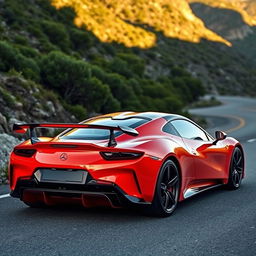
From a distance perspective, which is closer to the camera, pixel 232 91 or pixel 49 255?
pixel 49 255

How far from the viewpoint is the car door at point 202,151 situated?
7.55 metres

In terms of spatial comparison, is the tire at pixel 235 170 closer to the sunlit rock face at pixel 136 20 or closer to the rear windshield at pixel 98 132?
the rear windshield at pixel 98 132

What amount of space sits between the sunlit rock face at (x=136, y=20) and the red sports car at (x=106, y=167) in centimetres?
4612

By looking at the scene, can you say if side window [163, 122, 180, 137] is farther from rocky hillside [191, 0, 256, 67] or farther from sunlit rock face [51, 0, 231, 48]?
rocky hillside [191, 0, 256, 67]

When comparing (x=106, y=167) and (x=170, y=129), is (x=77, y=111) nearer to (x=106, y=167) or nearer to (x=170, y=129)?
(x=170, y=129)

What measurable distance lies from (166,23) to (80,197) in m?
82.6

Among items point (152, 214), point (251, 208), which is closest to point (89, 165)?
point (152, 214)

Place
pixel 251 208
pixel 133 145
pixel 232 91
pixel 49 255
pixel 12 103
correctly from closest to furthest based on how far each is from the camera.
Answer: pixel 49 255, pixel 133 145, pixel 251 208, pixel 12 103, pixel 232 91

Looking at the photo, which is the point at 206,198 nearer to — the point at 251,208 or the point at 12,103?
the point at 251,208

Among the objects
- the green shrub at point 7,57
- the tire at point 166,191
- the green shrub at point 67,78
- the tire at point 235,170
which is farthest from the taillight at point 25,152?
the green shrub at point 67,78

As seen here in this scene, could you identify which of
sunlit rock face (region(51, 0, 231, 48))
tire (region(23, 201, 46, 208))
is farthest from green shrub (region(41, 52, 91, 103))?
sunlit rock face (region(51, 0, 231, 48))

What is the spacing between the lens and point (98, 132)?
6793 millimetres

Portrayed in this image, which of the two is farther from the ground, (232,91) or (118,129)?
(118,129)

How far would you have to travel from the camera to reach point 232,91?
84500mm
